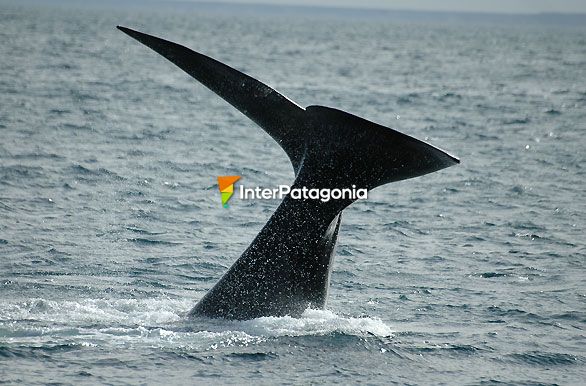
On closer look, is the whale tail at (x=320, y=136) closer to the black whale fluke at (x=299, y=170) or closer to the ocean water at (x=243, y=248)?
the black whale fluke at (x=299, y=170)

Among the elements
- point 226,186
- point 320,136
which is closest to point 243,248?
point 226,186

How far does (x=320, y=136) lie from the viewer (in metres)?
9.45

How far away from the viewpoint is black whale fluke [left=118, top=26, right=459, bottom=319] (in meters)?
9.12

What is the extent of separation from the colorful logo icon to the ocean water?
11.4 inches

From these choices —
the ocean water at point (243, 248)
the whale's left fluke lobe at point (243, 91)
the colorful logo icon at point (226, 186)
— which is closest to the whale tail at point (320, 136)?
the whale's left fluke lobe at point (243, 91)

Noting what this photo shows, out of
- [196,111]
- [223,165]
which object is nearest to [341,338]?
[223,165]

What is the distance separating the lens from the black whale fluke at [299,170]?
9125 millimetres

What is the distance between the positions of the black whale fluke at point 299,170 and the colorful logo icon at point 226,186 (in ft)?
28.5

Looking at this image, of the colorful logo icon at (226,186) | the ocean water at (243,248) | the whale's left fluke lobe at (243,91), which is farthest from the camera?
the colorful logo icon at (226,186)

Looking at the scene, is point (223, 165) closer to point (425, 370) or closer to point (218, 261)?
point (218, 261)

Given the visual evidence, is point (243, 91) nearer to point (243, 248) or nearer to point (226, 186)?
point (243, 248)

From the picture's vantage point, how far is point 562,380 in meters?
10.3

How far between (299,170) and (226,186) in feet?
36.9

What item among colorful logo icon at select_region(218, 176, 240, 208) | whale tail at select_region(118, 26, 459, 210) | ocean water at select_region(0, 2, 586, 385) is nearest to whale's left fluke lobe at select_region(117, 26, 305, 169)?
whale tail at select_region(118, 26, 459, 210)
